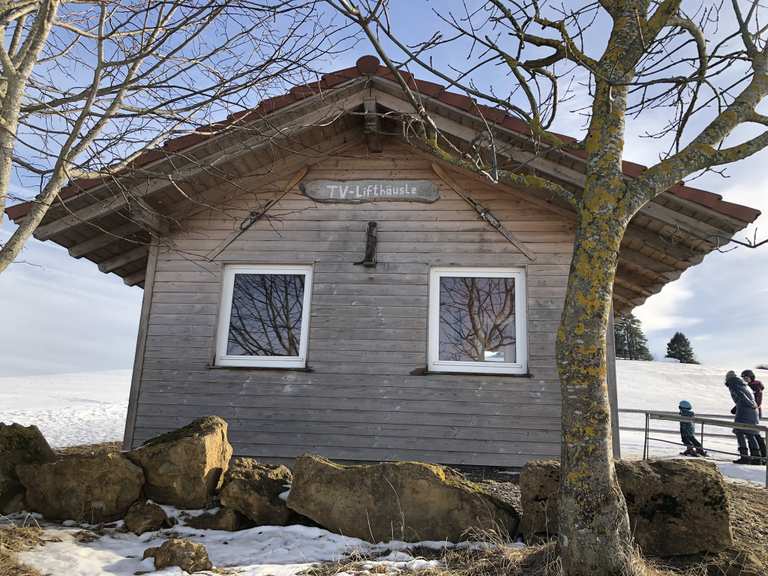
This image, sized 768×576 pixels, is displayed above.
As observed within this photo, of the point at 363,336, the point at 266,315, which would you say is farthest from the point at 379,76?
the point at 266,315

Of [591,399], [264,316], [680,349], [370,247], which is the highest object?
[680,349]

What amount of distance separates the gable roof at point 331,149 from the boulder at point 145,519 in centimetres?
266

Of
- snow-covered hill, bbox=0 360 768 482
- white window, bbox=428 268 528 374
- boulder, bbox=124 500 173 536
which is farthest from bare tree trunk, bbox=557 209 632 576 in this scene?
snow-covered hill, bbox=0 360 768 482

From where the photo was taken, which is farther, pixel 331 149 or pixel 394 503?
pixel 331 149

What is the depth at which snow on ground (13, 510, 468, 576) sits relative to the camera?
3.38 m

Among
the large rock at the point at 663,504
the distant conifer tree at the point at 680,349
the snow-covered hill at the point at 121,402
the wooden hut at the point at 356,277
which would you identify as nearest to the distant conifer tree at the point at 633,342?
the distant conifer tree at the point at 680,349

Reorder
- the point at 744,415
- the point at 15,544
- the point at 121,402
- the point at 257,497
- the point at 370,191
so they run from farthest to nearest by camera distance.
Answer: the point at 121,402, the point at 744,415, the point at 370,191, the point at 257,497, the point at 15,544

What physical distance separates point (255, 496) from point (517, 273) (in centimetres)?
398

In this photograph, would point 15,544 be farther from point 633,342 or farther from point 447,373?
point 633,342

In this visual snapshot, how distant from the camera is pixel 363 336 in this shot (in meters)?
6.62

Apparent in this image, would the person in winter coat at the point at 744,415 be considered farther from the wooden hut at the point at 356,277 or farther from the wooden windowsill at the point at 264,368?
the wooden windowsill at the point at 264,368

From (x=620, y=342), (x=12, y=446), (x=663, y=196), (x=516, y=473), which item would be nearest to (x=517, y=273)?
(x=663, y=196)

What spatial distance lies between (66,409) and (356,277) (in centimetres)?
1660

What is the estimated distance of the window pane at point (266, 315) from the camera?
6812mm
